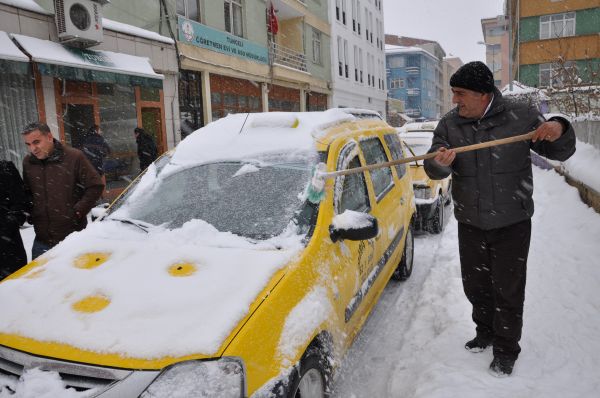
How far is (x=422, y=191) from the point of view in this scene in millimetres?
6711

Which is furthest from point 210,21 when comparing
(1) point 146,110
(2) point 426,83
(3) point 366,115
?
(2) point 426,83

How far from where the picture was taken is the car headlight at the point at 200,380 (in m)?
1.73

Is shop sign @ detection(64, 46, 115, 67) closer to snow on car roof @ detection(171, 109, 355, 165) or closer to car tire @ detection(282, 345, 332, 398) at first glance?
snow on car roof @ detection(171, 109, 355, 165)

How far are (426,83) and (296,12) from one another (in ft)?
170

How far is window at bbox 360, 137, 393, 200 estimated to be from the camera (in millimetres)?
3949

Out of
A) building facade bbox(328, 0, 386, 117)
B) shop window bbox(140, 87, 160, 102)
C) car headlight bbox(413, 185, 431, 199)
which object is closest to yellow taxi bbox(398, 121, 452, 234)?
car headlight bbox(413, 185, 431, 199)

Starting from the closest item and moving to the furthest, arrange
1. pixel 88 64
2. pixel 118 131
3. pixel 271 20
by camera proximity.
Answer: pixel 88 64
pixel 118 131
pixel 271 20

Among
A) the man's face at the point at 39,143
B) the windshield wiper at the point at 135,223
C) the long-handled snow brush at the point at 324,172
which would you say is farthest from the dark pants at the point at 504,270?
the man's face at the point at 39,143

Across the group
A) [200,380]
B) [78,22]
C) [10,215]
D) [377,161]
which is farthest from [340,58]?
[200,380]

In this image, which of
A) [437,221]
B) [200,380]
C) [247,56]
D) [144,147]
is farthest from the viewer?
[247,56]

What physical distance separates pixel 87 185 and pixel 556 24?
34.5m

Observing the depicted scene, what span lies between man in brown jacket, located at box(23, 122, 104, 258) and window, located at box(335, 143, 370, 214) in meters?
2.10

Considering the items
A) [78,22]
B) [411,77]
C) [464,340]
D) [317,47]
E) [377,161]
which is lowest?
[464,340]

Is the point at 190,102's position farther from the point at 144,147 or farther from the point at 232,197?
the point at 232,197
